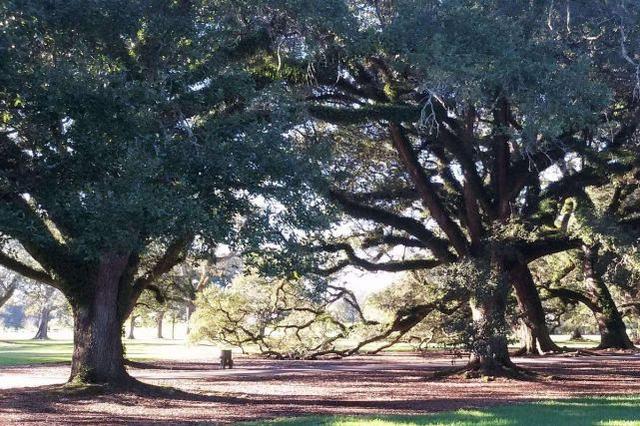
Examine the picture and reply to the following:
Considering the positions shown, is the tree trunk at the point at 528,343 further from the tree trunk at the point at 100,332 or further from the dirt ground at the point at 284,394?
the tree trunk at the point at 100,332

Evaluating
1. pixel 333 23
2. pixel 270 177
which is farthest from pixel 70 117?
pixel 333 23

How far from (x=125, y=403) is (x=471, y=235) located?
11463 millimetres

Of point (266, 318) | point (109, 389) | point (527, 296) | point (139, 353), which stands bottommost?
point (109, 389)

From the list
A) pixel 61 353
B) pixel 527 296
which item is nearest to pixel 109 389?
pixel 527 296

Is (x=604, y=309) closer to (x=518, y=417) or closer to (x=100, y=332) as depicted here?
(x=518, y=417)

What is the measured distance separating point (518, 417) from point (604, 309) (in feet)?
81.9

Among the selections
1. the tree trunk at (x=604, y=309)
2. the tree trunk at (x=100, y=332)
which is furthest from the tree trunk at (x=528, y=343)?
the tree trunk at (x=100, y=332)

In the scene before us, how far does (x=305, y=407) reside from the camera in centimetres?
1471

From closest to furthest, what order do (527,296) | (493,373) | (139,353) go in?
(493,373), (527,296), (139,353)

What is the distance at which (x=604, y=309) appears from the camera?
35094mm

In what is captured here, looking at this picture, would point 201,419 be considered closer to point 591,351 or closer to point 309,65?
point 309,65

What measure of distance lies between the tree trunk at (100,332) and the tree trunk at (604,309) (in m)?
19.2

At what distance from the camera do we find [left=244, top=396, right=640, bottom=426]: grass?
11.3m

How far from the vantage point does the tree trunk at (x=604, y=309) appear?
33.2 m
